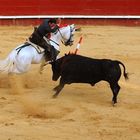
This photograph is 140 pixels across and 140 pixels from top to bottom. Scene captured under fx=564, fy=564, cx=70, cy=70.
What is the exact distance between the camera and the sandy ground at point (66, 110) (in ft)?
21.7

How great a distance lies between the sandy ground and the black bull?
0.28 metres

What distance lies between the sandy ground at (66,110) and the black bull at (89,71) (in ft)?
0.92

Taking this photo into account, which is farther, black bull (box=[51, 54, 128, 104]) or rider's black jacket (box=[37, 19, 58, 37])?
rider's black jacket (box=[37, 19, 58, 37])

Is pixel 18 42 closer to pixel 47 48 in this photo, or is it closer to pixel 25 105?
pixel 47 48

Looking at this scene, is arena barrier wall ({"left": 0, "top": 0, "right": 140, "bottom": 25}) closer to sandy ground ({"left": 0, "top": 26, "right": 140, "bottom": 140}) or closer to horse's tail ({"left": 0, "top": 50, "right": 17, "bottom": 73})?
sandy ground ({"left": 0, "top": 26, "right": 140, "bottom": 140})

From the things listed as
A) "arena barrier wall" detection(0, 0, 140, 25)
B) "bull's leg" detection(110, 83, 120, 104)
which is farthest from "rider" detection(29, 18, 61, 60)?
"arena barrier wall" detection(0, 0, 140, 25)

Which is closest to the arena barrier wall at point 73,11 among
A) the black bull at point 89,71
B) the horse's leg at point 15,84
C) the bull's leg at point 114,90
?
the horse's leg at point 15,84

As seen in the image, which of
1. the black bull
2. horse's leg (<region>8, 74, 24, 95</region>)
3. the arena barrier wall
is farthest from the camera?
the arena barrier wall

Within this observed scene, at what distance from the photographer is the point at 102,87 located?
30.3 ft

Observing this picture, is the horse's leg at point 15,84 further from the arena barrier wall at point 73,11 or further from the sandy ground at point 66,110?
the arena barrier wall at point 73,11

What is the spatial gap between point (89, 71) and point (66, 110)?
30.6 inches

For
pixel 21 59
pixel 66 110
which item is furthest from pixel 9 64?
pixel 66 110

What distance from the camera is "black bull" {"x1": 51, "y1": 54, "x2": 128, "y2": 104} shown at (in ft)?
26.3

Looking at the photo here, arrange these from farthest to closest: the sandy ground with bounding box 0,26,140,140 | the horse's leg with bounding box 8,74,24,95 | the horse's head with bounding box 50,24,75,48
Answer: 1. the horse's head with bounding box 50,24,75,48
2. the horse's leg with bounding box 8,74,24,95
3. the sandy ground with bounding box 0,26,140,140
